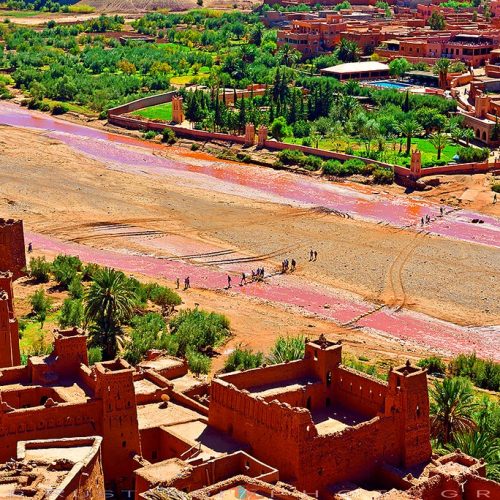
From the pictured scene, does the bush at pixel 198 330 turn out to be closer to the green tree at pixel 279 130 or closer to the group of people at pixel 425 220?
the group of people at pixel 425 220

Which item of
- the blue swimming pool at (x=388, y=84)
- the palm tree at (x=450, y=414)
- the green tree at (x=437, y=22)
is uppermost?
the green tree at (x=437, y=22)

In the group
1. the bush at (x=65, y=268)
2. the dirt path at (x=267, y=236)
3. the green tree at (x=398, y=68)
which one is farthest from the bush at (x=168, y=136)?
the bush at (x=65, y=268)

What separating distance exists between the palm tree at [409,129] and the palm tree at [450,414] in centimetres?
4263

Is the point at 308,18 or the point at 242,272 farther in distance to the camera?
the point at 308,18

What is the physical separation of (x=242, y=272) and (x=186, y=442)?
2420 cm

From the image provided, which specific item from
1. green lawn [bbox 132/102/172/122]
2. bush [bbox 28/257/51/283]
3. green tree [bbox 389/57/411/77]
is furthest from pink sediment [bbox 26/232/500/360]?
green tree [bbox 389/57/411/77]

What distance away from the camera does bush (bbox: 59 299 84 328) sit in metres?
36.3

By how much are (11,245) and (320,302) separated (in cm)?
1177

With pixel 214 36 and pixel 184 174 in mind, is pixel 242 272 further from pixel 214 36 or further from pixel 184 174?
pixel 214 36

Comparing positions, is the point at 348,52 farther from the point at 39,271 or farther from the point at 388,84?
the point at 39,271

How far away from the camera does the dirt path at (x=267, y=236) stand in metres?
43.7

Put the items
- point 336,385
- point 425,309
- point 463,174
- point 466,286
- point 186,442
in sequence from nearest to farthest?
point 186,442 → point 336,385 → point 425,309 → point 466,286 → point 463,174

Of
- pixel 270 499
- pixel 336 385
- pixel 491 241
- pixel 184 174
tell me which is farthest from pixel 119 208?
pixel 270 499

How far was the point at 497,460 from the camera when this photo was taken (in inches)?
987
